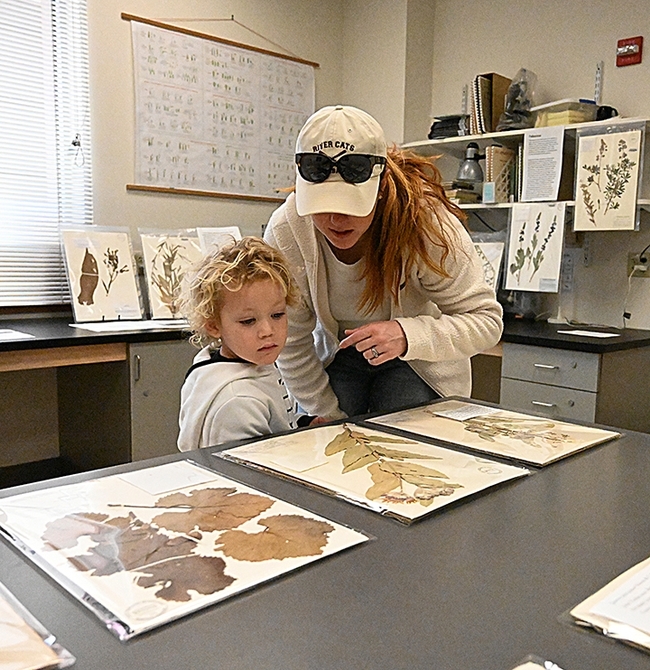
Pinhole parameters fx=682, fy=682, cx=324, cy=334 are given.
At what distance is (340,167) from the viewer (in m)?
1.28

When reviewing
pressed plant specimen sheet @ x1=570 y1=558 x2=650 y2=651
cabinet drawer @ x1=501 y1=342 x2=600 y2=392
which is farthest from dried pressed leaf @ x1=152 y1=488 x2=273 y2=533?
cabinet drawer @ x1=501 y1=342 x2=600 y2=392

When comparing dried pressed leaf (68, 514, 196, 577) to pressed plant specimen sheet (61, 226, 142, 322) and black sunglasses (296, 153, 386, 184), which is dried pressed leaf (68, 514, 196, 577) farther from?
pressed plant specimen sheet (61, 226, 142, 322)

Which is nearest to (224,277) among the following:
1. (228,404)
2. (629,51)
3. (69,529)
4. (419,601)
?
(228,404)

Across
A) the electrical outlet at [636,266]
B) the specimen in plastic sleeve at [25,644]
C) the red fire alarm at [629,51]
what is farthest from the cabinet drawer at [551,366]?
the specimen in plastic sleeve at [25,644]

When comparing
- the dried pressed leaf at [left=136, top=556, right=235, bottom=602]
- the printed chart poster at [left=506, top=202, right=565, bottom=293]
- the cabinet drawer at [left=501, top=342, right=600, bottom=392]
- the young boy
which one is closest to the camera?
the dried pressed leaf at [left=136, top=556, right=235, bottom=602]

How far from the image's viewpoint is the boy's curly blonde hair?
1.24 meters

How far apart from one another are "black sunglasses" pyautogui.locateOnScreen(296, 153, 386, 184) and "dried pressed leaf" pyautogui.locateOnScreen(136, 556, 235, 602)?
2.67 ft

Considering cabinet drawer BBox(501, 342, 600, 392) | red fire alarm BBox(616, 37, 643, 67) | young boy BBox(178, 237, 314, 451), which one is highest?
red fire alarm BBox(616, 37, 643, 67)

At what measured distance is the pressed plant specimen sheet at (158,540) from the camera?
59 centimetres

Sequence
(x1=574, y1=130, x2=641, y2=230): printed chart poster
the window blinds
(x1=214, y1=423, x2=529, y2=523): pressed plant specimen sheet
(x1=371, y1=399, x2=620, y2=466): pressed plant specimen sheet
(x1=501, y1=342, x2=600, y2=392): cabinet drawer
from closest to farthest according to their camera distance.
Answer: (x1=214, y1=423, x2=529, y2=523): pressed plant specimen sheet
(x1=371, y1=399, x2=620, y2=466): pressed plant specimen sheet
(x1=501, y1=342, x2=600, y2=392): cabinet drawer
(x1=574, y1=130, x2=641, y2=230): printed chart poster
the window blinds

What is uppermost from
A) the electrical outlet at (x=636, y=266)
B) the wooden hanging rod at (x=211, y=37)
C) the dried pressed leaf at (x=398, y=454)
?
the wooden hanging rod at (x=211, y=37)

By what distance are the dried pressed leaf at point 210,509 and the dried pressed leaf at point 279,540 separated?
3cm

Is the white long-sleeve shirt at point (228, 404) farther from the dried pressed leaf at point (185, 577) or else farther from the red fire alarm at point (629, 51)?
the red fire alarm at point (629, 51)

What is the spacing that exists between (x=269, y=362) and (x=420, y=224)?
17.7 inches
